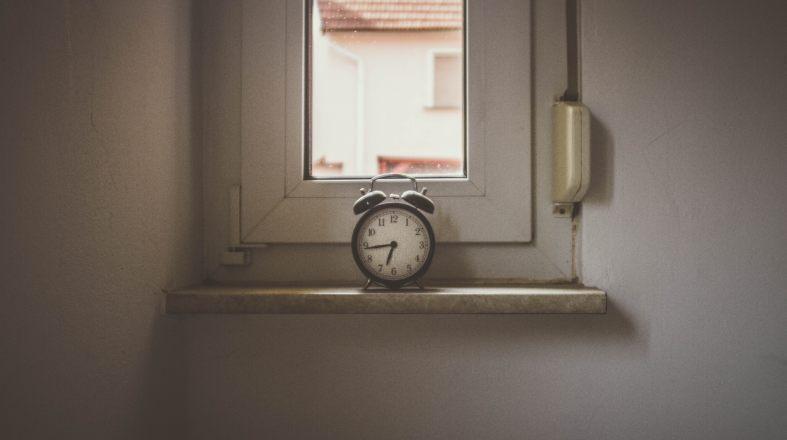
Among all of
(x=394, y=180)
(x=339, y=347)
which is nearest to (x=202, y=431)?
(x=339, y=347)

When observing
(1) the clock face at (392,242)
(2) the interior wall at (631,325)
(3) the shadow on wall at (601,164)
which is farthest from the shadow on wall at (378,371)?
(3) the shadow on wall at (601,164)

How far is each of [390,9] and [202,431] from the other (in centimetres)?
97

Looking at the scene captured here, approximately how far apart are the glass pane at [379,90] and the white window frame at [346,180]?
0.04m

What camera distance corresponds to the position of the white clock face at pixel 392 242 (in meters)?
0.96

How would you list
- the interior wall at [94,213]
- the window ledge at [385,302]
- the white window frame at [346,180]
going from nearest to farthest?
the interior wall at [94,213], the window ledge at [385,302], the white window frame at [346,180]

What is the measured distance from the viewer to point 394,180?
1.07 m

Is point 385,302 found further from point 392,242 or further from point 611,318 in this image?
point 611,318

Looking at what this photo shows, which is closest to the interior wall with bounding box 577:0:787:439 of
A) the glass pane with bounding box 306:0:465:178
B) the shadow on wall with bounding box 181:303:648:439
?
the shadow on wall with bounding box 181:303:648:439

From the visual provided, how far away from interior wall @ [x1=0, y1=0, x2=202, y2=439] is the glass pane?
0.27 meters

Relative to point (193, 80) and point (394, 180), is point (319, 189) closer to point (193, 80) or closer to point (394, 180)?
point (394, 180)

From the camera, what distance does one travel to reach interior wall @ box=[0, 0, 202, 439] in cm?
59

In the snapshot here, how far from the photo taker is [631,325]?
974 mm

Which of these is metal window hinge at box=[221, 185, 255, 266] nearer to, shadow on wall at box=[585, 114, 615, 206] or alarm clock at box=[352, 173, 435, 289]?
alarm clock at box=[352, 173, 435, 289]

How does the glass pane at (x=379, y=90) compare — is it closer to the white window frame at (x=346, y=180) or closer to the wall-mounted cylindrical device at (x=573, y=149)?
the white window frame at (x=346, y=180)
